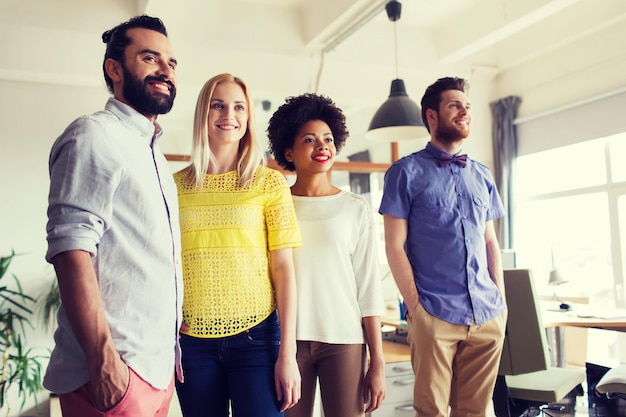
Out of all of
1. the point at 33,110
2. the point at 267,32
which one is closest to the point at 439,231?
the point at 267,32

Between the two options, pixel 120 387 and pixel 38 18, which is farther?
pixel 38 18

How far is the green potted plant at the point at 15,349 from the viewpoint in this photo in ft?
12.9

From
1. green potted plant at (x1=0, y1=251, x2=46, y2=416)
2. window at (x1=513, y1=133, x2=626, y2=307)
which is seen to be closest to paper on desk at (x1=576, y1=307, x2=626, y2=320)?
window at (x1=513, y1=133, x2=626, y2=307)

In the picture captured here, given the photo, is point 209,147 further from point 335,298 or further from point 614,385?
point 614,385

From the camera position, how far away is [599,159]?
5195 mm

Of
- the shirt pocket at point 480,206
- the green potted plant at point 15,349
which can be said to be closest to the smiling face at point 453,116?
the shirt pocket at point 480,206

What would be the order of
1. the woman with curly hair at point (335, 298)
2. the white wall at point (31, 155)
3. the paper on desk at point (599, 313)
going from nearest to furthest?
the woman with curly hair at point (335, 298)
the paper on desk at point (599, 313)
the white wall at point (31, 155)

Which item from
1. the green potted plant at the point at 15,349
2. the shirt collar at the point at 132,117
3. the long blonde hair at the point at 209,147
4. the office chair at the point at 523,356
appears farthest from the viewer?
the green potted plant at the point at 15,349

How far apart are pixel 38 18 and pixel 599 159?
4872 millimetres

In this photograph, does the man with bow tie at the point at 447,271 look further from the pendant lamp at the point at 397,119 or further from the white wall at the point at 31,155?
the white wall at the point at 31,155

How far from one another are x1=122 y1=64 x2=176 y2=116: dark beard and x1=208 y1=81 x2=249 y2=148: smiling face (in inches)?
9.8

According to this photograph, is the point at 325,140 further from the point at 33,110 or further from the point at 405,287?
the point at 33,110

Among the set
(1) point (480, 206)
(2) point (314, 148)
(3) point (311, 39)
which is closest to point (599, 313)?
(1) point (480, 206)

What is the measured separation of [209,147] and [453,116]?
3.21 ft
